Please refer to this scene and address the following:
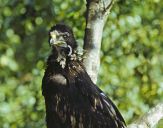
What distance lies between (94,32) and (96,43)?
87 millimetres

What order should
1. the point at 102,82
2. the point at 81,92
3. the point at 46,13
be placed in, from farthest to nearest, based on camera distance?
1. the point at 46,13
2. the point at 102,82
3. the point at 81,92

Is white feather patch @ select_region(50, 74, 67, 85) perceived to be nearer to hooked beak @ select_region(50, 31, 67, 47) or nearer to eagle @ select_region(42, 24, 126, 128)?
eagle @ select_region(42, 24, 126, 128)

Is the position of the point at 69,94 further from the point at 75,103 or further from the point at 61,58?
the point at 61,58

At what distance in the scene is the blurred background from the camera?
9000 mm

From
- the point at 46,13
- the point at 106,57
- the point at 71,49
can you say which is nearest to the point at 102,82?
the point at 106,57

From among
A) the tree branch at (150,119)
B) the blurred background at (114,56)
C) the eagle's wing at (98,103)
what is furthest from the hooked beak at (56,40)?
the blurred background at (114,56)

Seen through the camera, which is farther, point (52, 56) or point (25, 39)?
point (25, 39)

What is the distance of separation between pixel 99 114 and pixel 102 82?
92.8 inches

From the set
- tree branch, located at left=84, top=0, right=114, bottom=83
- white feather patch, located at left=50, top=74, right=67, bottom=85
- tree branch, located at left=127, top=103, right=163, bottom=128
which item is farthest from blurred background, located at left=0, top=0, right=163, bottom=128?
tree branch, located at left=127, top=103, right=163, bottom=128

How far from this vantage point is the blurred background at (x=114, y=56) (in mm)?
9000

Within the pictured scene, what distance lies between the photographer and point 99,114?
21.7ft

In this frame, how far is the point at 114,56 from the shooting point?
9.31m

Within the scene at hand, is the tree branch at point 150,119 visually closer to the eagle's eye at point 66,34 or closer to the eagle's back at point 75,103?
the eagle's back at point 75,103

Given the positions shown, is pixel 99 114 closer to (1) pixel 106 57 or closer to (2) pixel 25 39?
(1) pixel 106 57
